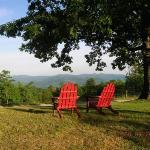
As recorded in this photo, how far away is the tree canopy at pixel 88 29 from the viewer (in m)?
28.4

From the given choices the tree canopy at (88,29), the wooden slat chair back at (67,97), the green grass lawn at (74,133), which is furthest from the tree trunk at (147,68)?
the green grass lawn at (74,133)

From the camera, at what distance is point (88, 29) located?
95.8 ft

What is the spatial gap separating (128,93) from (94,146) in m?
42.0

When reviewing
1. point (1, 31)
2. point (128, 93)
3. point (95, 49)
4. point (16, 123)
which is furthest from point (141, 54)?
point (16, 123)

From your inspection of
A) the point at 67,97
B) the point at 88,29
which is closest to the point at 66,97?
the point at 67,97

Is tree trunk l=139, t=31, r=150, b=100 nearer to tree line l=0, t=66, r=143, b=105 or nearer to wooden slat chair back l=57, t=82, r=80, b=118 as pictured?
tree line l=0, t=66, r=143, b=105

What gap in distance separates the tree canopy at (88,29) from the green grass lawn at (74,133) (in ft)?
42.4

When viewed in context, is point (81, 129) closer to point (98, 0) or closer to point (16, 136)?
point (16, 136)

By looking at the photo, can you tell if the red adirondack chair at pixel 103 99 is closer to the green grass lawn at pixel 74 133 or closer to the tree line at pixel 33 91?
the green grass lawn at pixel 74 133

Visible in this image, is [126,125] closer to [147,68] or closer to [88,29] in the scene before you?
[88,29]

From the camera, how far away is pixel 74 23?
28.0 m

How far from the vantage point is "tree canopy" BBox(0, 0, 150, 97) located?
28.4m

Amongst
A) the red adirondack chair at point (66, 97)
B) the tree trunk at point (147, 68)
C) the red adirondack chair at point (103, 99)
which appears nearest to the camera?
the red adirondack chair at point (66, 97)

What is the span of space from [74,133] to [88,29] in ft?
57.5
